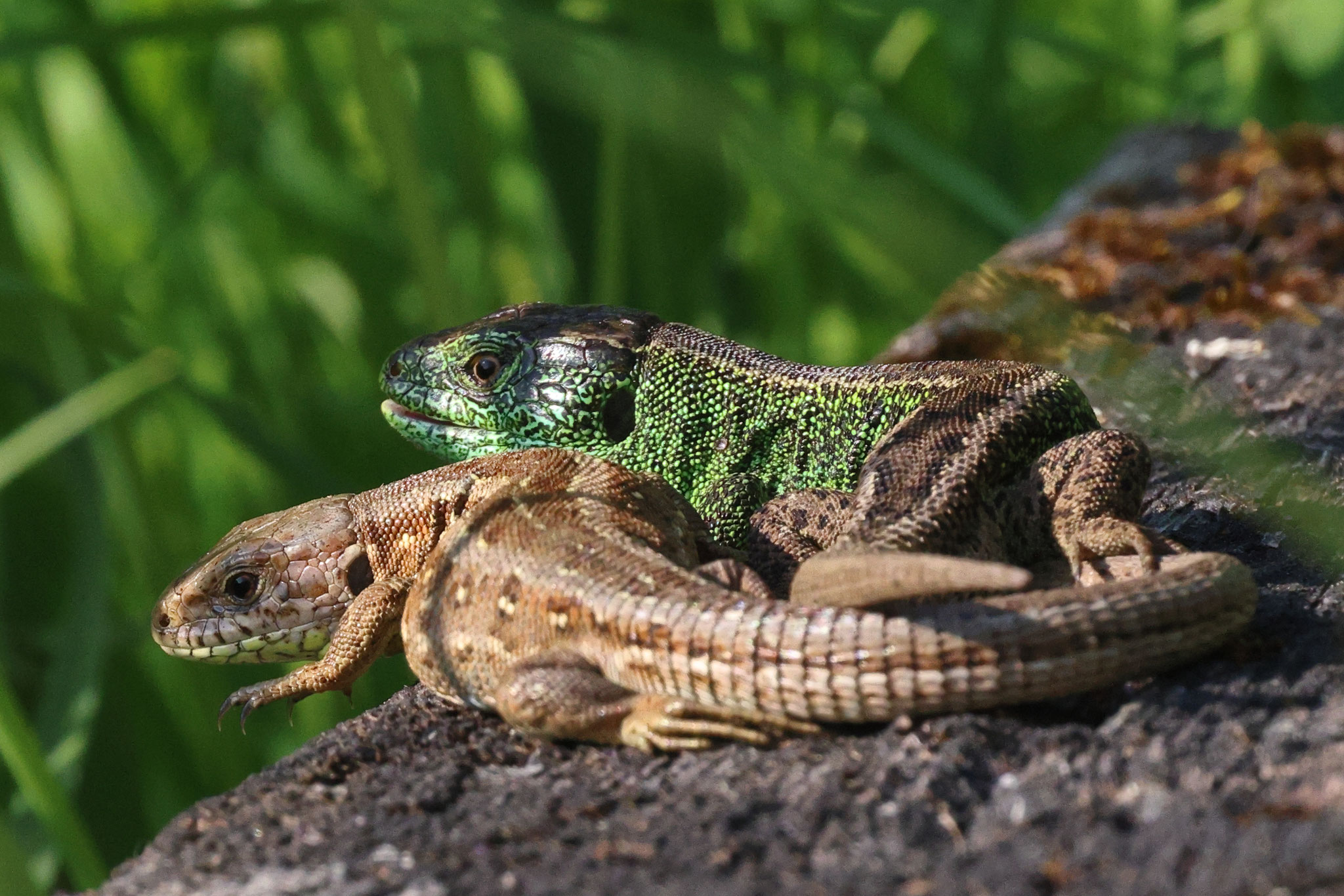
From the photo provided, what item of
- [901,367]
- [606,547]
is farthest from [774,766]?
[901,367]

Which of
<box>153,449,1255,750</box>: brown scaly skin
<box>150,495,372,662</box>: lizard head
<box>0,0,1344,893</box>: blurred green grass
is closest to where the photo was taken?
<box>153,449,1255,750</box>: brown scaly skin

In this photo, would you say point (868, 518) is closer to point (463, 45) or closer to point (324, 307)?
point (463, 45)

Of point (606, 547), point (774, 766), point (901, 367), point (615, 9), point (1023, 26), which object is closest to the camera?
point (774, 766)

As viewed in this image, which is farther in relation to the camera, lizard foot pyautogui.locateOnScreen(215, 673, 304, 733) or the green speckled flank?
the green speckled flank

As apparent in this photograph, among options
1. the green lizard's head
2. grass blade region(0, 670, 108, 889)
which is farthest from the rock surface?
the green lizard's head

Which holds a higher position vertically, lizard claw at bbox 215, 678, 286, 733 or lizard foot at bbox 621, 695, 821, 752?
lizard foot at bbox 621, 695, 821, 752

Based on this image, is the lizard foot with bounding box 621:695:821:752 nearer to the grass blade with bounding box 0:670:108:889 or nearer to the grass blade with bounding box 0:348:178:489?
the grass blade with bounding box 0:670:108:889
